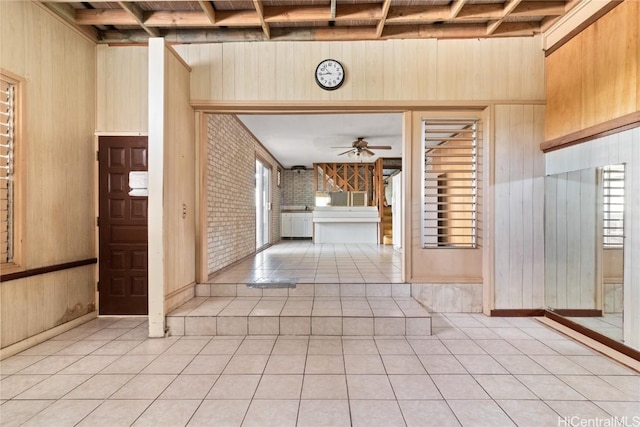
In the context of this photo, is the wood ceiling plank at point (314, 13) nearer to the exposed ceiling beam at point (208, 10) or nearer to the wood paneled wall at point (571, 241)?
the exposed ceiling beam at point (208, 10)

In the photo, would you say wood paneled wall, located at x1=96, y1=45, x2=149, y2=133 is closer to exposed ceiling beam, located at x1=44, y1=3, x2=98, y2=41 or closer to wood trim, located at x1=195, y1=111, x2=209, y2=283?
exposed ceiling beam, located at x1=44, y1=3, x2=98, y2=41

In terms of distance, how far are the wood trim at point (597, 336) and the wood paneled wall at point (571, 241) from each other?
158mm

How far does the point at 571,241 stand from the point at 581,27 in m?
2.03

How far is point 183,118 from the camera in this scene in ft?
10.4

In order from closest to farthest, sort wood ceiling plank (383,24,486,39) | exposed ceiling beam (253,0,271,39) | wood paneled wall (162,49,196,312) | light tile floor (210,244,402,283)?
exposed ceiling beam (253,0,271,39), wood paneled wall (162,49,196,312), wood ceiling plank (383,24,486,39), light tile floor (210,244,402,283)

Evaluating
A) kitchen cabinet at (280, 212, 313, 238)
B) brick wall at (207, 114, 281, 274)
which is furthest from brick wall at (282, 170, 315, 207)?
brick wall at (207, 114, 281, 274)

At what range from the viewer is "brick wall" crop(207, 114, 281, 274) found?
4.10 meters

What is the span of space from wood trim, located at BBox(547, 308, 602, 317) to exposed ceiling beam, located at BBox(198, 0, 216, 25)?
4562 millimetres

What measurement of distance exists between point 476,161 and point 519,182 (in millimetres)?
479

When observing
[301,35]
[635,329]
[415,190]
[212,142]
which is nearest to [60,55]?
[212,142]

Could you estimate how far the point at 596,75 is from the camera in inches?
102

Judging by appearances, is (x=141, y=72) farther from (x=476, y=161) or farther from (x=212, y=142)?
(x=476, y=161)

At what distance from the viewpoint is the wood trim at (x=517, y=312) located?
3219 mm

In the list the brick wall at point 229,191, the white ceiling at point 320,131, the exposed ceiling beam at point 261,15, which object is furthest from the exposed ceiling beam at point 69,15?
the white ceiling at point 320,131
